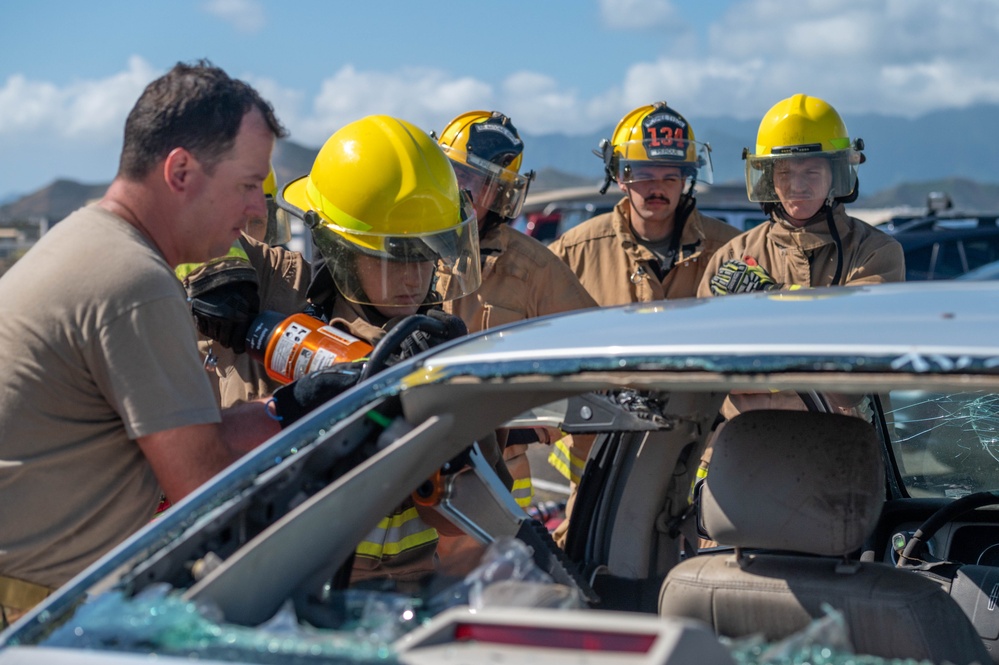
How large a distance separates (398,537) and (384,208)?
852 millimetres

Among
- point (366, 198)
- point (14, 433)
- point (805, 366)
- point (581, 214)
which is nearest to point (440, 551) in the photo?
point (366, 198)

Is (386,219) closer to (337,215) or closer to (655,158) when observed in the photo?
(337,215)

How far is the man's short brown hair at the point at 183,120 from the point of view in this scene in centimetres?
215

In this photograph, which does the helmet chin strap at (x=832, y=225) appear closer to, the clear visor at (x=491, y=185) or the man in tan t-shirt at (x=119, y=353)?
the clear visor at (x=491, y=185)

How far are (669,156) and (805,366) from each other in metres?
3.77

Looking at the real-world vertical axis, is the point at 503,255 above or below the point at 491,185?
below

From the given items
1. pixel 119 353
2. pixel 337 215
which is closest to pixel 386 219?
pixel 337 215

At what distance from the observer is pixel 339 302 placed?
3049 mm

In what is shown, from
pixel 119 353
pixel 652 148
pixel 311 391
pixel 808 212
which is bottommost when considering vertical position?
pixel 311 391

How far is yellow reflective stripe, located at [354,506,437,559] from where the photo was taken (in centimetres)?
262

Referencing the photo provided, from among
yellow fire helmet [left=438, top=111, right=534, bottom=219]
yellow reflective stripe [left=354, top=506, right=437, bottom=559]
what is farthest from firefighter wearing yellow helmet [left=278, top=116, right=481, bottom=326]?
yellow fire helmet [left=438, top=111, right=534, bottom=219]

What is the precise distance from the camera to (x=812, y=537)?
204 centimetres

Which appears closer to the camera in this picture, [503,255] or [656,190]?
[503,255]

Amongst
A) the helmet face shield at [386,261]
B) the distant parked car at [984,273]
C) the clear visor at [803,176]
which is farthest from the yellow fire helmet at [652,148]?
the distant parked car at [984,273]
